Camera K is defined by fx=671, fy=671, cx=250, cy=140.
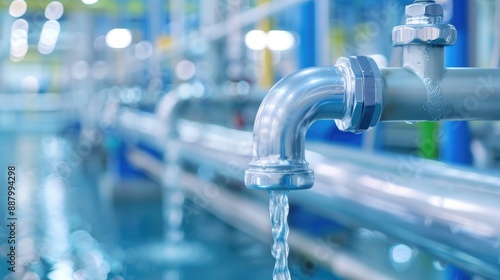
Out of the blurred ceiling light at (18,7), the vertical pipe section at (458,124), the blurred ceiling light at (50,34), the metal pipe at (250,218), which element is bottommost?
the metal pipe at (250,218)

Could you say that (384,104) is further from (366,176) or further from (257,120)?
(366,176)

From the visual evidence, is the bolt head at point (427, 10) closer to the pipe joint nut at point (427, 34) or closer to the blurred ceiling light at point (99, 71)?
the pipe joint nut at point (427, 34)

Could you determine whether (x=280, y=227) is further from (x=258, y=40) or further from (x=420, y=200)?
(x=258, y=40)

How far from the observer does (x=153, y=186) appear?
294cm

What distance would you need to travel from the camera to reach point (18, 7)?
6789mm

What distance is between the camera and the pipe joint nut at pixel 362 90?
0.55 meters

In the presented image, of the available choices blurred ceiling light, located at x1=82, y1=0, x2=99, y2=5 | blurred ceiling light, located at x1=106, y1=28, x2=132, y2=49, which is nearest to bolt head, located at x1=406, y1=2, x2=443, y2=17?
blurred ceiling light, located at x1=106, y1=28, x2=132, y2=49

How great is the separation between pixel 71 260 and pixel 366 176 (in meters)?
1.12

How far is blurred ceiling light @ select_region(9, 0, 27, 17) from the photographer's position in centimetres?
647

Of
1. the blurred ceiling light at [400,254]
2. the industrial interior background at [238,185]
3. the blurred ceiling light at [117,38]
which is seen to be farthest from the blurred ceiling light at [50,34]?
the blurred ceiling light at [400,254]

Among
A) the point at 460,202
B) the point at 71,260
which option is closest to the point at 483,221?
the point at 460,202

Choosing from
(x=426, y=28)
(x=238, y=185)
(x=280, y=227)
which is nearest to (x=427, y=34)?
(x=426, y=28)

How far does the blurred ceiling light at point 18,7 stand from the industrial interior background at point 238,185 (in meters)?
2.39

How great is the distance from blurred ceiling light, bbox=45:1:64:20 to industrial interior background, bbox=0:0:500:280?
1360mm
